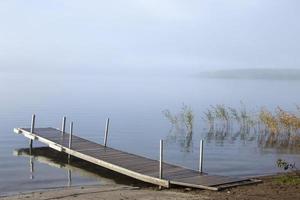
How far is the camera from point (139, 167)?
56.4ft

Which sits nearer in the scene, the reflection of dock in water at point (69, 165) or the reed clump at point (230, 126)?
the reflection of dock in water at point (69, 165)

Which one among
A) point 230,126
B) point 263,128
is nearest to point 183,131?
point 230,126

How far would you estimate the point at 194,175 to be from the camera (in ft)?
51.8

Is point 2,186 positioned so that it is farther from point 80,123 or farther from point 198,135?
point 80,123

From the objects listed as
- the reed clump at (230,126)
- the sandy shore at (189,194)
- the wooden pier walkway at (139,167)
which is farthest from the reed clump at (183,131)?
the sandy shore at (189,194)

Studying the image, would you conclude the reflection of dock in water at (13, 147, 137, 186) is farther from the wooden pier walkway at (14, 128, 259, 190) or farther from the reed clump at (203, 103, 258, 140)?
the reed clump at (203, 103, 258, 140)

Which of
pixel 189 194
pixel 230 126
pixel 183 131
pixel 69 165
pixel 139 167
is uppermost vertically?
pixel 230 126

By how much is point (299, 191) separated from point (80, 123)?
26.0m

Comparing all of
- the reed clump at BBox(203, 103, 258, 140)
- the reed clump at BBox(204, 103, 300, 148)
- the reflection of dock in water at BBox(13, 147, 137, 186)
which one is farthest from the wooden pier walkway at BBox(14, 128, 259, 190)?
the reed clump at BBox(203, 103, 258, 140)

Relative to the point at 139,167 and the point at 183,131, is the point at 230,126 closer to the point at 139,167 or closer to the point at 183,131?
the point at 183,131

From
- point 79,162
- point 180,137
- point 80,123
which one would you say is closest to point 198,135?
point 180,137

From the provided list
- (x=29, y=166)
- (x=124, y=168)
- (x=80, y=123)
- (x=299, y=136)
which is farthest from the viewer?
(x=80, y=123)

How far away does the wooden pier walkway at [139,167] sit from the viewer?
48.6 feet

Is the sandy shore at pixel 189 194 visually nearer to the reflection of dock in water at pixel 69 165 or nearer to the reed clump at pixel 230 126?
the reflection of dock in water at pixel 69 165
